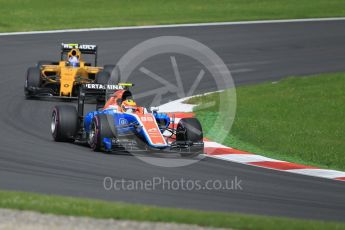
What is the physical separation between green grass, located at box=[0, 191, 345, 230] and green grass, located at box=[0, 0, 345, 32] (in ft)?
77.0

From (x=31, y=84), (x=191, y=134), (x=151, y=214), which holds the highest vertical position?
(x=31, y=84)

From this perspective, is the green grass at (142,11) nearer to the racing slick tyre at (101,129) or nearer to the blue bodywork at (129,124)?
the blue bodywork at (129,124)

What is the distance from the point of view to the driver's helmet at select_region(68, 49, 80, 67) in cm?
2480

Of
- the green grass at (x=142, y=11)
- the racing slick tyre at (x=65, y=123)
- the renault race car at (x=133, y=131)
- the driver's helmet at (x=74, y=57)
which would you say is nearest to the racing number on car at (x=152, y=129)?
the renault race car at (x=133, y=131)

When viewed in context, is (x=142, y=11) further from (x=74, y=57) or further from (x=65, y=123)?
(x=65, y=123)

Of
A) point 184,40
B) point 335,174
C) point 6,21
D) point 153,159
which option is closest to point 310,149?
point 335,174

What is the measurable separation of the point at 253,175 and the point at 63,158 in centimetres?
314

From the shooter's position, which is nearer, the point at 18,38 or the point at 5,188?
the point at 5,188

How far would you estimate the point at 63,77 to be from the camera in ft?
79.7

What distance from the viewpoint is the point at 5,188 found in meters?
13.9

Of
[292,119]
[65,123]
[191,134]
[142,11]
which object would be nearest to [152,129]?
[191,134]

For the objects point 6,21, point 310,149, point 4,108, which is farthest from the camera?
point 6,21

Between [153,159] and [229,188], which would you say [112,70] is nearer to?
[153,159]

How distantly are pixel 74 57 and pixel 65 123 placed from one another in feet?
22.2
